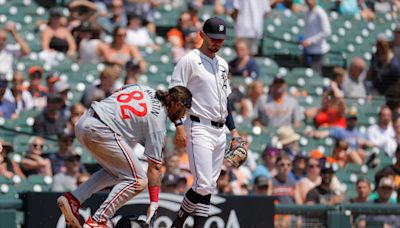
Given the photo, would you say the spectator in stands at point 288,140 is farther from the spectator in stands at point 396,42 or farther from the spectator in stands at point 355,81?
the spectator in stands at point 396,42

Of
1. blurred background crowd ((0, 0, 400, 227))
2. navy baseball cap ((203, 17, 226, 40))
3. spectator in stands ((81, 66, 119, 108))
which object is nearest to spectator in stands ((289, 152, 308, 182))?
blurred background crowd ((0, 0, 400, 227))

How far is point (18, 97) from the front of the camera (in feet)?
48.0

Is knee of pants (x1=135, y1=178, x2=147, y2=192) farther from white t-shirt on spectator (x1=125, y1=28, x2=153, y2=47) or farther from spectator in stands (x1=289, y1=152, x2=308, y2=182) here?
white t-shirt on spectator (x1=125, y1=28, x2=153, y2=47)

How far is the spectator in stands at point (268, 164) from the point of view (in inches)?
566

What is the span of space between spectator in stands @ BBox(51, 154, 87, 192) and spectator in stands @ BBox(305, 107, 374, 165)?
13.5ft

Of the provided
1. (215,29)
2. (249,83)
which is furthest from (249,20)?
(215,29)

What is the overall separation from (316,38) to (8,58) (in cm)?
497

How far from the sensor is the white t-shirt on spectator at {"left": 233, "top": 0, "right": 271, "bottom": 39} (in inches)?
687

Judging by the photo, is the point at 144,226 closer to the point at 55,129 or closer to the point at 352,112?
the point at 55,129

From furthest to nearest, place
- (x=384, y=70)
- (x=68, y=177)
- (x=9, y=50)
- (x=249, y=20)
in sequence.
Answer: (x=384, y=70), (x=249, y=20), (x=9, y=50), (x=68, y=177)

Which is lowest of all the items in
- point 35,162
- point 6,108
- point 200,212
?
point 35,162

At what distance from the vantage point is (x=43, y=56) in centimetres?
1581

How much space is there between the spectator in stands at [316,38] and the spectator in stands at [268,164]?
132 inches

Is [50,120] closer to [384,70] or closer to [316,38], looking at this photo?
[316,38]
